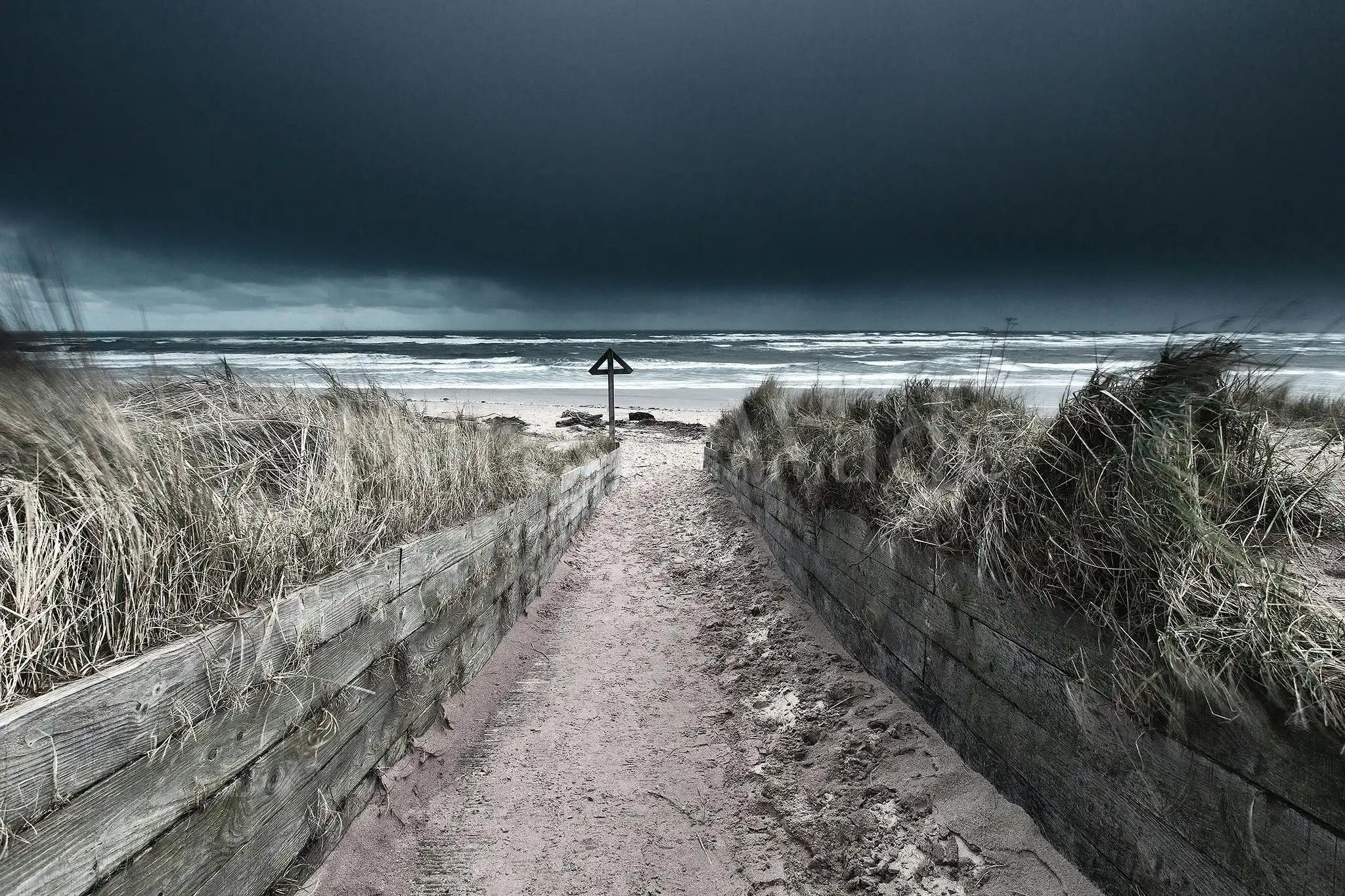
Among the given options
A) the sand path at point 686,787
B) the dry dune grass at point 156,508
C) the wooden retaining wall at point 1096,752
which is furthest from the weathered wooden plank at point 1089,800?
the dry dune grass at point 156,508

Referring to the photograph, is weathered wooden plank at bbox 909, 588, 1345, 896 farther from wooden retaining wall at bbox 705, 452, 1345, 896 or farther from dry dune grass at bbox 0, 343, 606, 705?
dry dune grass at bbox 0, 343, 606, 705

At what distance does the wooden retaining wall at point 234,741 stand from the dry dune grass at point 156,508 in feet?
0.38

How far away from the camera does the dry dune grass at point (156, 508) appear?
1577mm

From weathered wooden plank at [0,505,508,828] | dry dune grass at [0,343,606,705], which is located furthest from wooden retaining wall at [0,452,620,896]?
dry dune grass at [0,343,606,705]

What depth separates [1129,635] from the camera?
5.58ft

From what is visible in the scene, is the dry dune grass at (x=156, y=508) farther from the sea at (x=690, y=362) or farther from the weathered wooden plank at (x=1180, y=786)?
the weathered wooden plank at (x=1180, y=786)

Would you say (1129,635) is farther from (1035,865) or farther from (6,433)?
(6,433)

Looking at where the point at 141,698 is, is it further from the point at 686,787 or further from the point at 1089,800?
the point at 1089,800

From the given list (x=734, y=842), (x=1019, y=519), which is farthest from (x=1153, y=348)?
(x=734, y=842)

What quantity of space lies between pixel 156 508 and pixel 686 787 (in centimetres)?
229

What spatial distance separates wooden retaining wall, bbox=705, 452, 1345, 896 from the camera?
1343mm

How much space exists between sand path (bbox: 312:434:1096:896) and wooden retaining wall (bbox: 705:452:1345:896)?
0.13 m

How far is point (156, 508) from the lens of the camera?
6.50 feet

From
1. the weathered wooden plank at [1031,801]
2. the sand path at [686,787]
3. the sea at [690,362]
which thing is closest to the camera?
the weathered wooden plank at [1031,801]
